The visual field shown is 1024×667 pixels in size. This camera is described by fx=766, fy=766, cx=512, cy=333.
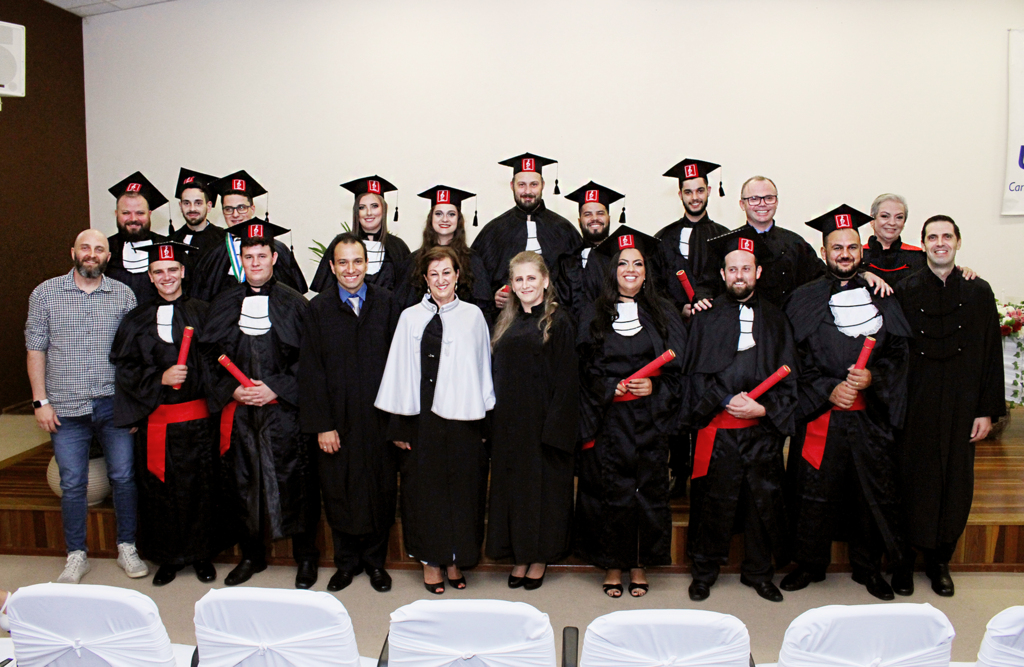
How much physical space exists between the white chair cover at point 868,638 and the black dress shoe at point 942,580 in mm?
2331

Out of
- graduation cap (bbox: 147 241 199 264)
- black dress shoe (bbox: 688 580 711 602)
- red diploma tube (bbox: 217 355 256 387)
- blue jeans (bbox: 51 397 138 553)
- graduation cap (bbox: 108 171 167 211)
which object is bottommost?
black dress shoe (bbox: 688 580 711 602)

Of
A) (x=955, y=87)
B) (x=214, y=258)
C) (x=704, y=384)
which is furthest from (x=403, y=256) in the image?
(x=955, y=87)

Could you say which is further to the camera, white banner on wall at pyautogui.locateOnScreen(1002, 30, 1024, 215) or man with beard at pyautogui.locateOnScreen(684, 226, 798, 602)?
white banner on wall at pyautogui.locateOnScreen(1002, 30, 1024, 215)

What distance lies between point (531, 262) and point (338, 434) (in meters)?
1.31

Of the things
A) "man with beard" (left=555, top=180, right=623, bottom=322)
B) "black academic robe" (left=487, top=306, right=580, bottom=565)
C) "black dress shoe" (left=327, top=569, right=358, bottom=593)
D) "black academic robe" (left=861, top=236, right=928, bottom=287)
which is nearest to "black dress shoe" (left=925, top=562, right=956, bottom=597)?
"black academic robe" (left=861, top=236, right=928, bottom=287)

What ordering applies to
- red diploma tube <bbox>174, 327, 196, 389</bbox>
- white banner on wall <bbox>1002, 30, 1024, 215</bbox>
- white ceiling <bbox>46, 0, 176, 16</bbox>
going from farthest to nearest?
white ceiling <bbox>46, 0, 176, 16</bbox>, white banner on wall <bbox>1002, 30, 1024, 215</bbox>, red diploma tube <bbox>174, 327, 196, 389</bbox>

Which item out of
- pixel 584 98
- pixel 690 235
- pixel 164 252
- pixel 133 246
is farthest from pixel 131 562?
pixel 584 98

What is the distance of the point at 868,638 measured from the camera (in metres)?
1.86

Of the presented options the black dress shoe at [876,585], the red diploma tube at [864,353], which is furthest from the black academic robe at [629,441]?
the black dress shoe at [876,585]

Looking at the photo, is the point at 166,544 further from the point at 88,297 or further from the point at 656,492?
the point at 656,492

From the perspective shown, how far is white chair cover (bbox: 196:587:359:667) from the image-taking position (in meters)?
1.92

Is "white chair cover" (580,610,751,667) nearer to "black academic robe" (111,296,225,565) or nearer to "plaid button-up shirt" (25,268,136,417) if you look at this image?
"black academic robe" (111,296,225,565)

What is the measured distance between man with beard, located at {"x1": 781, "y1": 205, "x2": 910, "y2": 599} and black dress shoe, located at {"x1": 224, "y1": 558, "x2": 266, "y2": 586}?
2.85 meters

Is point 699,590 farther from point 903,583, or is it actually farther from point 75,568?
point 75,568
